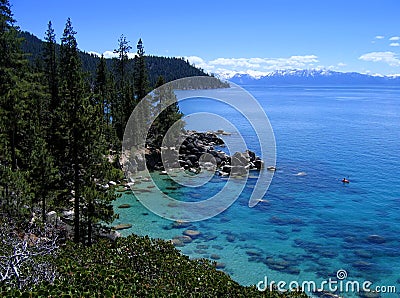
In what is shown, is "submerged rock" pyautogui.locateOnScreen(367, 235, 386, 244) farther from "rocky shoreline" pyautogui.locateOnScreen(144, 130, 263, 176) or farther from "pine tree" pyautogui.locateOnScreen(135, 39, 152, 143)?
"pine tree" pyautogui.locateOnScreen(135, 39, 152, 143)

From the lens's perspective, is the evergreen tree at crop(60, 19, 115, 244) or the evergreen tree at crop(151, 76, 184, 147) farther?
the evergreen tree at crop(151, 76, 184, 147)

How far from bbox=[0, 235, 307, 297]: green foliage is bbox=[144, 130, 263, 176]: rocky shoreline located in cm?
3348

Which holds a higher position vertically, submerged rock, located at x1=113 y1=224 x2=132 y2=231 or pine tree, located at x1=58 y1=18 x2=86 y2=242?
pine tree, located at x1=58 y1=18 x2=86 y2=242

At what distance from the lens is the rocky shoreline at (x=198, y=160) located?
50.5 meters

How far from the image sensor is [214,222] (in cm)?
3366

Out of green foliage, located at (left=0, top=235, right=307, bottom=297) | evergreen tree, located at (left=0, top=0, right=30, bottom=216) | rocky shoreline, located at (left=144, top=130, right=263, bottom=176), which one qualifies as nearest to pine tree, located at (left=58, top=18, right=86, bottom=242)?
evergreen tree, located at (left=0, top=0, right=30, bottom=216)

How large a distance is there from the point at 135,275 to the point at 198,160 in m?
42.1

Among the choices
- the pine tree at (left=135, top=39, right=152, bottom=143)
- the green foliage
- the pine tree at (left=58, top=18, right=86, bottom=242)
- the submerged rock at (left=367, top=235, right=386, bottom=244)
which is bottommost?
the submerged rock at (left=367, top=235, right=386, bottom=244)

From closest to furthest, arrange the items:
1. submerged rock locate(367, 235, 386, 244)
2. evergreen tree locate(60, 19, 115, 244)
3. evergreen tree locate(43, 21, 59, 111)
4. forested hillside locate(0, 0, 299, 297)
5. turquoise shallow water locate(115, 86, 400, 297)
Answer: forested hillside locate(0, 0, 299, 297) < evergreen tree locate(60, 19, 115, 244) < turquoise shallow water locate(115, 86, 400, 297) < submerged rock locate(367, 235, 386, 244) < evergreen tree locate(43, 21, 59, 111)

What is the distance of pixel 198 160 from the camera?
53688 millimetres

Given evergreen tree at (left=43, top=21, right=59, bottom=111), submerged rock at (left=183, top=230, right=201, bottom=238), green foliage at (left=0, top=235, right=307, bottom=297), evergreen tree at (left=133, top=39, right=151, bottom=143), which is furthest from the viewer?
evergreen tree at (left=133, top=39, right=151, bottom=143)

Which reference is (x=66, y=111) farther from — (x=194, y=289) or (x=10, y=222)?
(x=194, y=289)

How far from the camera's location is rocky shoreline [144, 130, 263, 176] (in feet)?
166

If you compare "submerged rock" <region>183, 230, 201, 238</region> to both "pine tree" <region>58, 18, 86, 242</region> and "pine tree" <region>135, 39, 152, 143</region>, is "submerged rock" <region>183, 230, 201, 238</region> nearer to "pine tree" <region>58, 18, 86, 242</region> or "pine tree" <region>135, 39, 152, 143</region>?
"pine tree" <region>58, 18, 86, 242</region>
